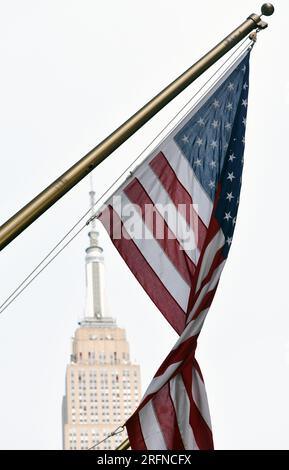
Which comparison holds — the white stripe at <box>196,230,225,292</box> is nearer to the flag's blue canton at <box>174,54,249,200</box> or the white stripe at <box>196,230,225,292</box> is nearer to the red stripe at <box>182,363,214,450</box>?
the flag's blue canton at <box>174,54,249,200</box>

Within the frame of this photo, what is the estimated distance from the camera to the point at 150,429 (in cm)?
883

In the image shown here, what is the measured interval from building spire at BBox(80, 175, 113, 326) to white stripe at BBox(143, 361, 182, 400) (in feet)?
538

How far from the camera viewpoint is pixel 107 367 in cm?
17162

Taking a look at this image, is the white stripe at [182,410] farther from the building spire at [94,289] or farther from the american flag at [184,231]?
the building spire at [94,289]

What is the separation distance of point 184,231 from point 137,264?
52 cm

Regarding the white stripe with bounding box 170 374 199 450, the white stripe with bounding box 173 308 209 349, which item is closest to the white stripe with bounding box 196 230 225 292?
the white stripe with bounding box 173 308 209 349

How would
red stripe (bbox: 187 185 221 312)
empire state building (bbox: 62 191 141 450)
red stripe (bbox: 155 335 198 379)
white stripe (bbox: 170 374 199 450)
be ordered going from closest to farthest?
1. white stripe (bbox: 170 374 199 450)
2. red stripe (bbox: 155 335 198 379)
3. red stripe (bbox: 187 185 221 312)
4. empire state building (bbox: 62 191 141 450)

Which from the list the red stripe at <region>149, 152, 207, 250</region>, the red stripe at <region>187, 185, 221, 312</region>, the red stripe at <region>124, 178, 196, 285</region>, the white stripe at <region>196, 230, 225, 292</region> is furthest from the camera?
the red stripe at <region>149, 152, 207, 250</region>

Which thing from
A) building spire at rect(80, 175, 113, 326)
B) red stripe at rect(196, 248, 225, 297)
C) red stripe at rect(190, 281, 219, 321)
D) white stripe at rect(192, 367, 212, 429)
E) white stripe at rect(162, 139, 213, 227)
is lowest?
white stripe at rect(192, 367, 212, 429)

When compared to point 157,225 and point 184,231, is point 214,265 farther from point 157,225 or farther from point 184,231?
point 157,225

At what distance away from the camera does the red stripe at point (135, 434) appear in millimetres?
8758

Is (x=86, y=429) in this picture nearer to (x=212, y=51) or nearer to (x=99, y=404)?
(x=99, y=404)

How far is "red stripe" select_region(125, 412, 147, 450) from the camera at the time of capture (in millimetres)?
8758

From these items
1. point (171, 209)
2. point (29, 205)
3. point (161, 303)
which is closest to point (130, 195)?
point (171, 209)
